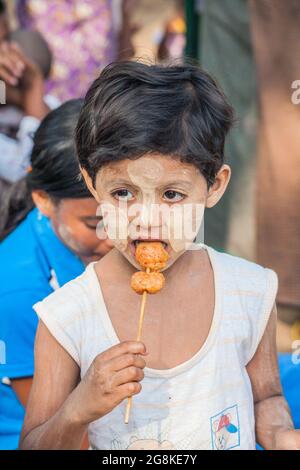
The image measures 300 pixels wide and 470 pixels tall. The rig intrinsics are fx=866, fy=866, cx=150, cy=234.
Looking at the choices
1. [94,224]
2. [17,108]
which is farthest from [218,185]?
[17,108]

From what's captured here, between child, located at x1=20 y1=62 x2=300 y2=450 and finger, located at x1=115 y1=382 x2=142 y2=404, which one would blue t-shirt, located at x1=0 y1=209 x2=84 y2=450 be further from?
finger, located at x1=115 y1=382 x2=142 y2=404

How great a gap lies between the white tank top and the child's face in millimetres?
190

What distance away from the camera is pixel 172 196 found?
199cm

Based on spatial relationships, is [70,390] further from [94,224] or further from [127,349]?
[94,224]

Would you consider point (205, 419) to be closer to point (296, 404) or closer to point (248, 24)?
point (296, 404)

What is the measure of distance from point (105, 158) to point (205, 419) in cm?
67

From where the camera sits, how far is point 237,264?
7.38ft

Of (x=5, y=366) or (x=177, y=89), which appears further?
(x=5, y=366)

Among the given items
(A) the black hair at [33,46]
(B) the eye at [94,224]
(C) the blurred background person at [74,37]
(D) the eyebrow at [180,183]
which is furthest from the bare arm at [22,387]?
(C) the blurred background person at [74,37]

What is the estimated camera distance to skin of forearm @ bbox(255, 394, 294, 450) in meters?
2.15

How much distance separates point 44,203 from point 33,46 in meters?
2.59

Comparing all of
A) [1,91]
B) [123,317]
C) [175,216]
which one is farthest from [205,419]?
[1,91]

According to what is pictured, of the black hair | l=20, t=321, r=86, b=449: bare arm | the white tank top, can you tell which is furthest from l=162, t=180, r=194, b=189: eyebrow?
the black hair

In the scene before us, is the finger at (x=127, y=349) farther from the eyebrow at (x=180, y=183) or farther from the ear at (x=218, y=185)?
the ear at (x=218, y=185)
